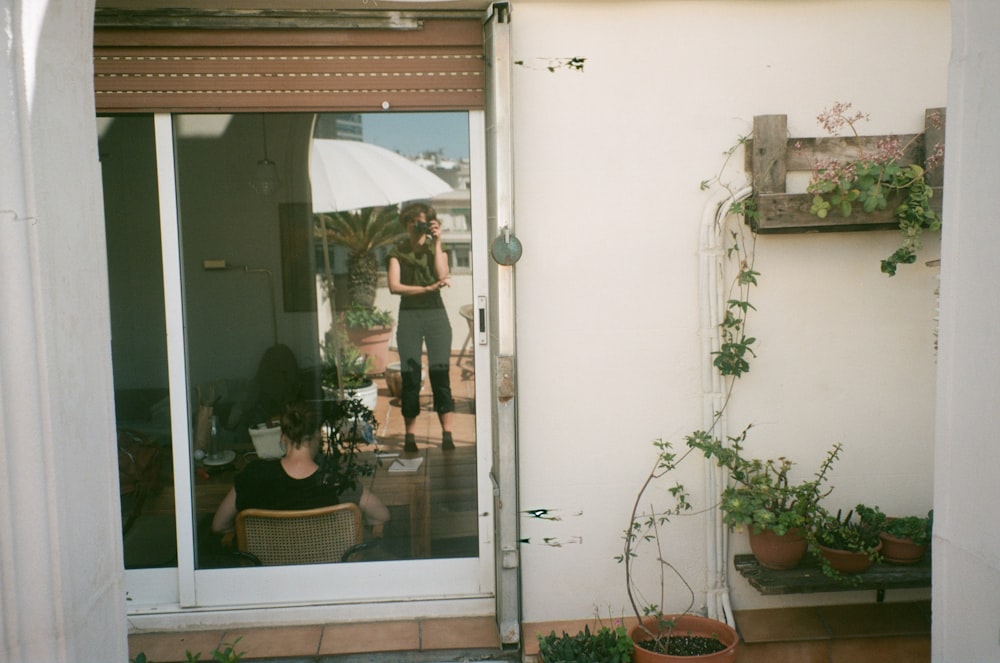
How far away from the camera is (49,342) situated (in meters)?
2.11

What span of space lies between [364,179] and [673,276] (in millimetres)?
1361

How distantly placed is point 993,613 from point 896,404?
156 centimetres

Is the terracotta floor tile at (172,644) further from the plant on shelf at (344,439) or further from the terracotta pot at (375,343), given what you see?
the terracotta pot at (375,343)

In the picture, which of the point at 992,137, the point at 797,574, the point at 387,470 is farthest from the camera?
the point at 387,470

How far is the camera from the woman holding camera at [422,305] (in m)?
3.53

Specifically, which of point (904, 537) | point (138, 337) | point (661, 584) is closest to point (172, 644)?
point (138, 337)

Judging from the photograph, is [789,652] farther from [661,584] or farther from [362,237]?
[362,237]

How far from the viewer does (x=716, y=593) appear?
343cm

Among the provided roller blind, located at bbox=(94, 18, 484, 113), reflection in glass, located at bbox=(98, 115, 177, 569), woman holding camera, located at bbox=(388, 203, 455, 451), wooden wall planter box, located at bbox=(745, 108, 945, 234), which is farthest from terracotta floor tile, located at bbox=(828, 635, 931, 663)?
reflection in glass, located at bbox=(98, 115, 177, 569)

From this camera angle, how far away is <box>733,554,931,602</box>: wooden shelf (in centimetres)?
316

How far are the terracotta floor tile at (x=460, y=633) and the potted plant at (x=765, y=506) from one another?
3.53 ft

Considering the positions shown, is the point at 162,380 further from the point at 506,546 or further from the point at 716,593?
the point at 716,593

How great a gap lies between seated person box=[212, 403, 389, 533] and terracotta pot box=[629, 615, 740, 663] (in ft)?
4.27

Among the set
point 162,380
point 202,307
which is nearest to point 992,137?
point 202,307
